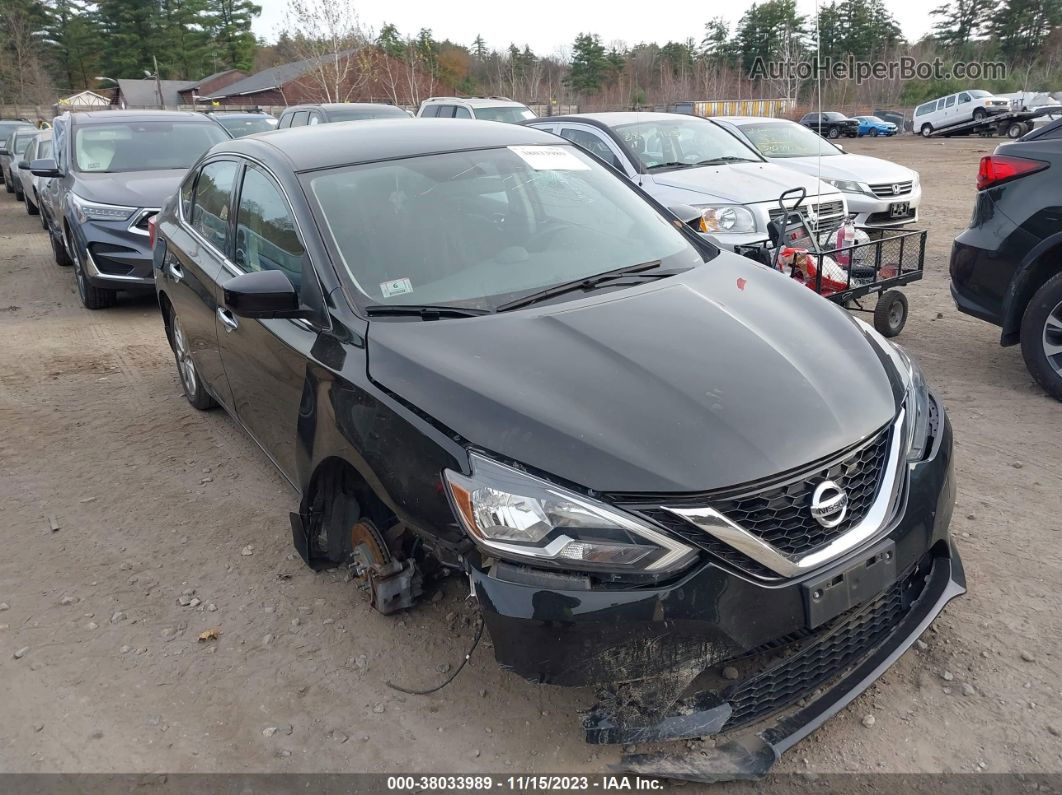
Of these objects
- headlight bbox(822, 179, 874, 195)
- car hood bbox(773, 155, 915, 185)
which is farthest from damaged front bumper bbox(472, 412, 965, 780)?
car hood bbox(773, 155, 915, 185)

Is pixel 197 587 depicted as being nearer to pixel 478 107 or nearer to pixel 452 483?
pixel 452 483

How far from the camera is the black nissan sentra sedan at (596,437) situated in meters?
2.23

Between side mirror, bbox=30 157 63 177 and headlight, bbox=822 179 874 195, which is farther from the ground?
side mirror, bbox=30 157 63 177

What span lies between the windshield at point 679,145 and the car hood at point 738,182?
0.27 metres

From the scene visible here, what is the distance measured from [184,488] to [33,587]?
978 millimetres

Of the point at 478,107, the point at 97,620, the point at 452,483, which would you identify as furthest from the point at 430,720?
the point at 478,107

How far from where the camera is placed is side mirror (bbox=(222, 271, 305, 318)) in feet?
9.82

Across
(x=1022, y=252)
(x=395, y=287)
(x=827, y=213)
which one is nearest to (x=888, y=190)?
(x=827, y=213)

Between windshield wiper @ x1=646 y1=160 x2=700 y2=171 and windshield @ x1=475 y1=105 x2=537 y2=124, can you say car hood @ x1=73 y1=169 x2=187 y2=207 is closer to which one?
Result: windshield wiper @ x1=646 y1=160 x2=700 y2=171

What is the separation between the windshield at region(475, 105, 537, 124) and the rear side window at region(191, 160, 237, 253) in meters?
9.47

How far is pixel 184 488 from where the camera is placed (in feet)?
14.9

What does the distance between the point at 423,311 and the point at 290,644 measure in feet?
4.46

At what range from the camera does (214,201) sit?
4.39 m

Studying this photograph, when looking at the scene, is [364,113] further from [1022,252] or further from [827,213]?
[1022,252]
